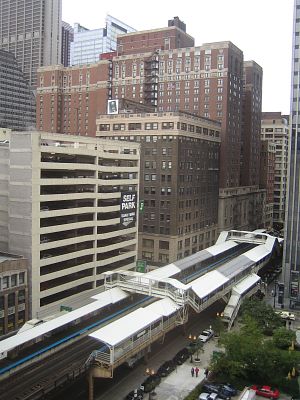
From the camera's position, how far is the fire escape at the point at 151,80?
453 ft

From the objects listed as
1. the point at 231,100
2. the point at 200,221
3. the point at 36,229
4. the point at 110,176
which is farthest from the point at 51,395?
the point at 231,100

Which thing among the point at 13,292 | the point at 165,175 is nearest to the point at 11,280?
the point at 13,292

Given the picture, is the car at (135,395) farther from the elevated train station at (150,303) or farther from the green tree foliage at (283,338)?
the green tree foliage at (283,338)

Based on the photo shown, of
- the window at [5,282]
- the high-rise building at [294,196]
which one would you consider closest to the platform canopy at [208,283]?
the high-rise building at [294,196]

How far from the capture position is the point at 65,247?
236ft

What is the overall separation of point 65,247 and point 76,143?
16.3 meters

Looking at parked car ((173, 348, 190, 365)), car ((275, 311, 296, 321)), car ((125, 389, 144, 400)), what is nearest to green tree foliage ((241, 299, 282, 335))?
car ((275, 311, 296, 321))

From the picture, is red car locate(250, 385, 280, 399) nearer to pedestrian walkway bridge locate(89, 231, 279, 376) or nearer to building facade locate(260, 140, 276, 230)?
pedestrian walkway bridge locate(89, 231, 279, 376)

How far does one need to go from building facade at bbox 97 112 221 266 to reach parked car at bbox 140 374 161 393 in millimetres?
54408

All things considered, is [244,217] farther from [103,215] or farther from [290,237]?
[103,215]

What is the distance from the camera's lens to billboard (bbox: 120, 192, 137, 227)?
8225cm

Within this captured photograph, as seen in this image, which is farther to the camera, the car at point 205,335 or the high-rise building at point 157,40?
the high-rise building at point 157,40

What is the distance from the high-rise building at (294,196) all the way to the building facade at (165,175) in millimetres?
27823

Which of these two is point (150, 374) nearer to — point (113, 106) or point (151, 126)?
point (151, 126)
